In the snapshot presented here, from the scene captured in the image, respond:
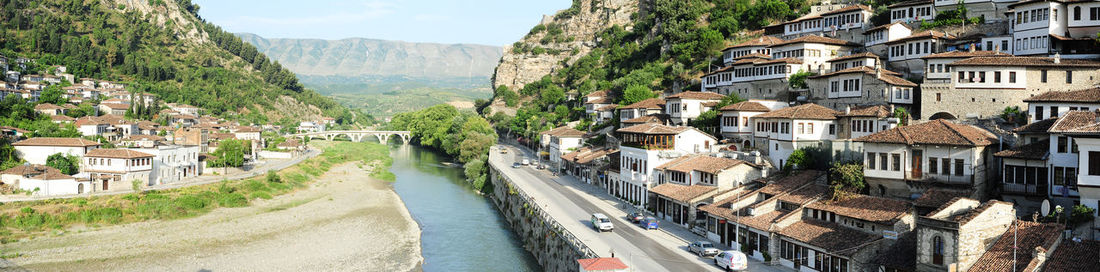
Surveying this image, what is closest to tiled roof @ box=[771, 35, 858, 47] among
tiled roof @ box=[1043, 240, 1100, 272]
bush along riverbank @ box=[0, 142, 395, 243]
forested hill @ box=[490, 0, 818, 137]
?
forested hill @ box=[490, 0, 818, 137]

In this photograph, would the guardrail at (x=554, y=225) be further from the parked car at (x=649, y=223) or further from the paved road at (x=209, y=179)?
the paved road at (x=209, y=179)

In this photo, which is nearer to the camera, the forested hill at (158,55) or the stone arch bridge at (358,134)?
the forested hill at (158,55)

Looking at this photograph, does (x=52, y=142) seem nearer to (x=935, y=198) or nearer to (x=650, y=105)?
(x=650, y=105)

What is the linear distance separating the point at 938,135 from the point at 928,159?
1039 mm

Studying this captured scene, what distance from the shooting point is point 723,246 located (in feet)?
108

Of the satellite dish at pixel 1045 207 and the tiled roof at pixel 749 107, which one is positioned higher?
the tiled roof at pixel 749 107

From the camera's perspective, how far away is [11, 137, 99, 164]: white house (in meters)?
56.9

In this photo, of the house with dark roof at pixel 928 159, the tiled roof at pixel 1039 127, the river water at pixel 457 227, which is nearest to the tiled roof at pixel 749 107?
the river water at pixel 457 227

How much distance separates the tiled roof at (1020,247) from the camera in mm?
21094

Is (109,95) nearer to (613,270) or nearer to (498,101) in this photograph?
(498,101)

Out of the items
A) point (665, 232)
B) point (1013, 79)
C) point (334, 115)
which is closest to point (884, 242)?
point (665, 232)

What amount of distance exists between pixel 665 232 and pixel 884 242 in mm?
12153

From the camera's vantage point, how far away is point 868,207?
92.2ft

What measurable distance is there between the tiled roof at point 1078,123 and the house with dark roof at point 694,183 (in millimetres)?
15606
